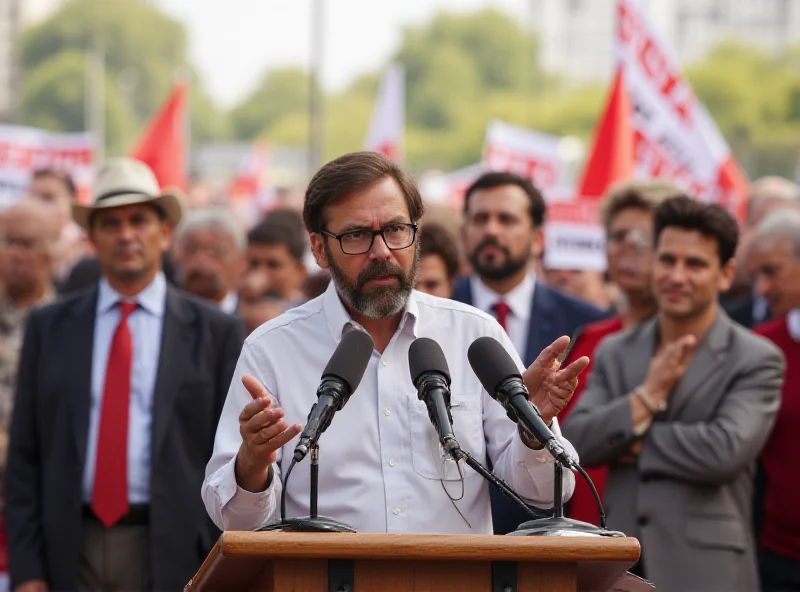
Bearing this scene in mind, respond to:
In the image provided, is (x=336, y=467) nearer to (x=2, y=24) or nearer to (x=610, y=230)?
(x=610, y=230)

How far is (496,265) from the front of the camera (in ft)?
28.4

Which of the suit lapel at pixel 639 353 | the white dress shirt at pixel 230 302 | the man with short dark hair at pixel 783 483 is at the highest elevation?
the white dress shirt at pixel 230 302

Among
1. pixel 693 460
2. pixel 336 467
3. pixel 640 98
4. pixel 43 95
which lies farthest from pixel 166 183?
pixel 43 95

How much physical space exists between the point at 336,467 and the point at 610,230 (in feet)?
14.3

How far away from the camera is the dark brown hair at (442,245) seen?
818 cm

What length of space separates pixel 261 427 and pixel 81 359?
119 inches

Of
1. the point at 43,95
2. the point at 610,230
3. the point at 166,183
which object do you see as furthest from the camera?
the point at 43,95

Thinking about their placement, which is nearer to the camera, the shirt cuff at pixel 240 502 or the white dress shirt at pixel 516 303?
the shirt cuff at pixel 240 502

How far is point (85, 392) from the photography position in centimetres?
705

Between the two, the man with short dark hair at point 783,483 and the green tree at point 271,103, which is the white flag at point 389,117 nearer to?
the man with short dark hair at point 783,483

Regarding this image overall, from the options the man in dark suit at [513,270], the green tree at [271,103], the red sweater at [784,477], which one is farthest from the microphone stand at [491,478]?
the green tree at [271,103]

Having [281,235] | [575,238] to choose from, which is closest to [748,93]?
[575,238]

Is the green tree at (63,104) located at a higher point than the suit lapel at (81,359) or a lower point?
higher

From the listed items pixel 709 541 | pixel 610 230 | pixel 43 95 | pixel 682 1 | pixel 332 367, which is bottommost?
pixel 709 541
